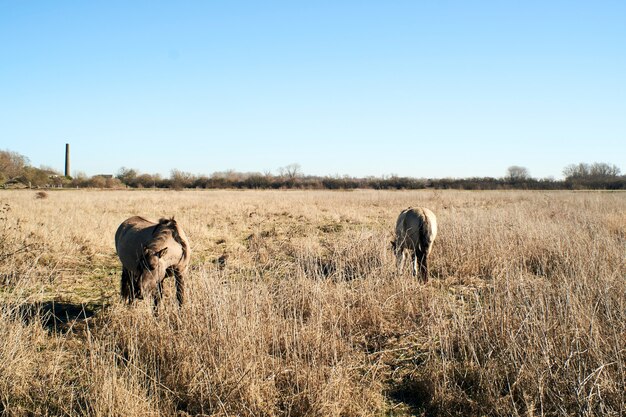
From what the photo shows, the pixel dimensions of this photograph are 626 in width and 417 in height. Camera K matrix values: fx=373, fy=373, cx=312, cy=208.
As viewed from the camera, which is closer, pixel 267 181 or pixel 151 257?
pixel 151 257

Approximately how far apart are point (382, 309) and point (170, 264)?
2.94 m

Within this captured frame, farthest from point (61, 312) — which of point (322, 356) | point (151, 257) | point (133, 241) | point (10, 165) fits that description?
point (10, 165)

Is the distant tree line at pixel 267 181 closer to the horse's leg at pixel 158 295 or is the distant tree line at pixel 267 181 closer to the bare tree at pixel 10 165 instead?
the bare tree at pixel 10 165

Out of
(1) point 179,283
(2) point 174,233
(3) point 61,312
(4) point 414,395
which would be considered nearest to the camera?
(4) point 414,395

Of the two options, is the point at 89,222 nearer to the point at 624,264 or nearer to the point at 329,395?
the point at 329,395

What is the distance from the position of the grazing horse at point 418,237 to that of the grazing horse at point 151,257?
4040mm

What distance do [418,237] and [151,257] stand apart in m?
5.00

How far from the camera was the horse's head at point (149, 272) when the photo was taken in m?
4.63

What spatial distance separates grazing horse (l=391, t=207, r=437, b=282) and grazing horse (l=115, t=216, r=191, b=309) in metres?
4.04

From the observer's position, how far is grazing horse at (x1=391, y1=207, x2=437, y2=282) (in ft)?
24.2

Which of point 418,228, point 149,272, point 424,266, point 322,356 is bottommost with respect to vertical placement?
point 322,356

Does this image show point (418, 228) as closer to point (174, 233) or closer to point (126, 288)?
point (174, 233)

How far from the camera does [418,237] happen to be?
24.6 feet

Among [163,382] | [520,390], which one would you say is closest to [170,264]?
[163,382]
